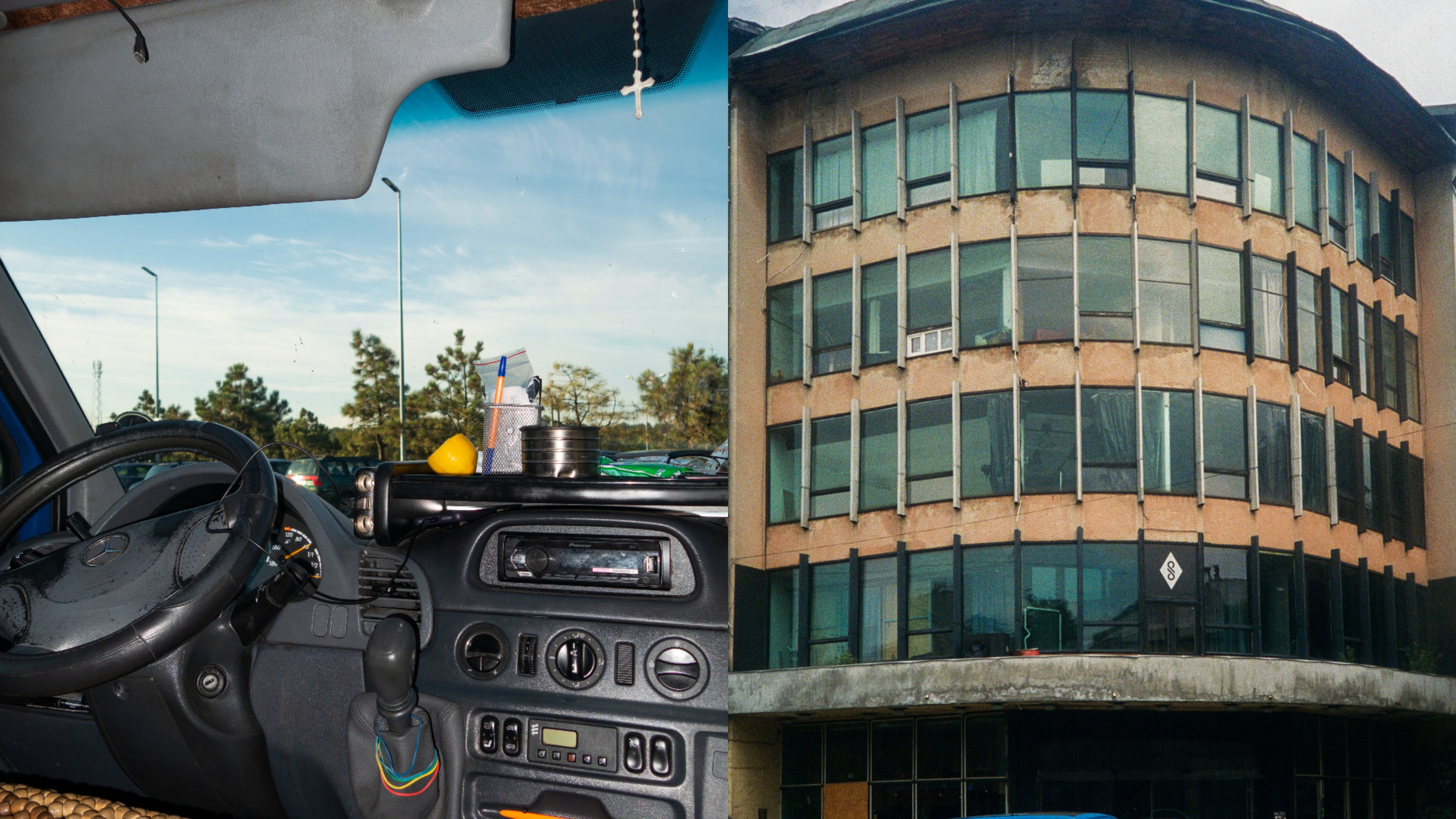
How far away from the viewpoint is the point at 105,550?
1.99 metres

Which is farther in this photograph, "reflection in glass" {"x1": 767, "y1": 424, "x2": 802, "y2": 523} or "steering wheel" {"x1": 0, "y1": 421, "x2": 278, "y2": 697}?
"steering wheel" {"x1": 0, "y1": 421, "x2": 278, "y2": 697}

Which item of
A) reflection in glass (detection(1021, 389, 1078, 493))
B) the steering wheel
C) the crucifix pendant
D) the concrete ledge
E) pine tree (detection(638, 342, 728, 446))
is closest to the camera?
the concrete ledge

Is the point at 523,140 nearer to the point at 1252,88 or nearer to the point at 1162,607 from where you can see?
the point at 1252,88

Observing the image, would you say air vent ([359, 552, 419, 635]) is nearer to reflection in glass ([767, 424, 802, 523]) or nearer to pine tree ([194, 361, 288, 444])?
pine tree ([194, 361, 288, 444])

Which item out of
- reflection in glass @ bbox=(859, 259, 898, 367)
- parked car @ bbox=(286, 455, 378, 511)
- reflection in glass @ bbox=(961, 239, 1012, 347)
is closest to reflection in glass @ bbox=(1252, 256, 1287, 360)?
reflection in glass @ bbox=(961, 239, 1012, 347)

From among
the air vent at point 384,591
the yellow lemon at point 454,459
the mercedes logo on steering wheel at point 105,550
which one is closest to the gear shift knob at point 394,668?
the air vent at point 384,591

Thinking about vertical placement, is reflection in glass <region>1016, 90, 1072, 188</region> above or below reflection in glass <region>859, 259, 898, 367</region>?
above

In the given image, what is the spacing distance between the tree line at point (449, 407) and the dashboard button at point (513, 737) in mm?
531

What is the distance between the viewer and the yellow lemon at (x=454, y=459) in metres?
1.95

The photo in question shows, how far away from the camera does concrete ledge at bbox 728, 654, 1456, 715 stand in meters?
0.82

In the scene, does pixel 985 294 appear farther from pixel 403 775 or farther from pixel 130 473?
pixel 130 473

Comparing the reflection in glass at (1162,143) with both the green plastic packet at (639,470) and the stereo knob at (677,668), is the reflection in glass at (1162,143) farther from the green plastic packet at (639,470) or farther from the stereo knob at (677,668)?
the stereo knob at (677,668)

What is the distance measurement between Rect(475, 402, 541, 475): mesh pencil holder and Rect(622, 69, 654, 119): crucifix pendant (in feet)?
1.97

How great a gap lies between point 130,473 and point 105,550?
1.43 feet
